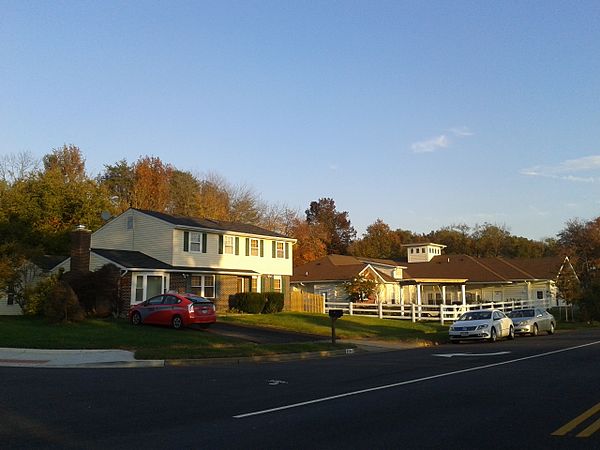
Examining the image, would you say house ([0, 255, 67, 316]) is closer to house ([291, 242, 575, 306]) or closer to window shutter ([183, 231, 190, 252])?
window shutter ([183, 231, 190, 252])

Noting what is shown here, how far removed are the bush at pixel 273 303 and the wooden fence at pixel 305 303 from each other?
11.0ft

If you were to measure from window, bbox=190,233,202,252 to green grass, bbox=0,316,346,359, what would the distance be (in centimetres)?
1265

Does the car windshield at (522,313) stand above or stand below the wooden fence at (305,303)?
below

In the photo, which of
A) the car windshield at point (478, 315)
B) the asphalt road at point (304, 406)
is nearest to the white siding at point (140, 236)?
the car windshield at point (478, 315)

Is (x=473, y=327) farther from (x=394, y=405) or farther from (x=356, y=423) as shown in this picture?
(x=356, y=423)

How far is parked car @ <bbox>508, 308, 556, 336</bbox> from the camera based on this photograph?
30953mm

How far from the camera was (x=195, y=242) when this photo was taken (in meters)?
38.2

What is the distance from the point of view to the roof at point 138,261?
32.9 m

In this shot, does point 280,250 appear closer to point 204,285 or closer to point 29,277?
point 204,285

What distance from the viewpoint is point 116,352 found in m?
19.1

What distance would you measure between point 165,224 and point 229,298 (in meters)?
6.19

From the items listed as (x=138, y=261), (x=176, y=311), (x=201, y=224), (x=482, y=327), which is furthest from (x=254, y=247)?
(x=482, y=327)

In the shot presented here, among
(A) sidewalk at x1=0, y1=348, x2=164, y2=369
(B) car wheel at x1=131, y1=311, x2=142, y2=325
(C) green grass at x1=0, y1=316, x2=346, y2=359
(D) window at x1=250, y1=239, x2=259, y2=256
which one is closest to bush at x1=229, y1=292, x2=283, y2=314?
(D) window at x1=250, y1=239, x2=259, y2=256

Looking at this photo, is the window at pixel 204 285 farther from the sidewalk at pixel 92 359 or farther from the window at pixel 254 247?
the sidewalk at pixel 92 359
